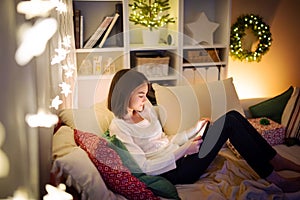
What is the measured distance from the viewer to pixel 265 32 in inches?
124

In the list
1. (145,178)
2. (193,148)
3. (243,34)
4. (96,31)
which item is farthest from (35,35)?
(243,34)

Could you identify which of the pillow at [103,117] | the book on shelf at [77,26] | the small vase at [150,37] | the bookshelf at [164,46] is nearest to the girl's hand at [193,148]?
the pillow at [103,117]

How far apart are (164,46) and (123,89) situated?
936 mm

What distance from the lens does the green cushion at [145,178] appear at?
165cm

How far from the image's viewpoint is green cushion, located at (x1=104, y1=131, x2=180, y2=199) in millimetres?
1650

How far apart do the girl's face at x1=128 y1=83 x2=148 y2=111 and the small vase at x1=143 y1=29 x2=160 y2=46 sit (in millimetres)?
891

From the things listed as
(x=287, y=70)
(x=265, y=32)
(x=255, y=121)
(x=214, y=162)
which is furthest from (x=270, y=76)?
(x=214, y=162)

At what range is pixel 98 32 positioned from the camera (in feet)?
8.63

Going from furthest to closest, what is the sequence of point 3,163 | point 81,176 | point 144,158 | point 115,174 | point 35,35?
1. point 144,158
2. point 115,174
3. point 81,176
4. point 35,35
5. point 3,163

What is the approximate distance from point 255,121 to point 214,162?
2.06 ft

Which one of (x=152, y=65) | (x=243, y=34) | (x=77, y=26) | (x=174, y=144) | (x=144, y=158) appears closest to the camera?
(x=144, y=158)

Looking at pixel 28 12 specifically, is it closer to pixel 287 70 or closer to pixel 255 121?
pixel 255 121

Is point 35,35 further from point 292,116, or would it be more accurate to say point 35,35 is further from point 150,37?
point 292,116

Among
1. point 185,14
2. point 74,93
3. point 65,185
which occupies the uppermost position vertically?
point 185,14
